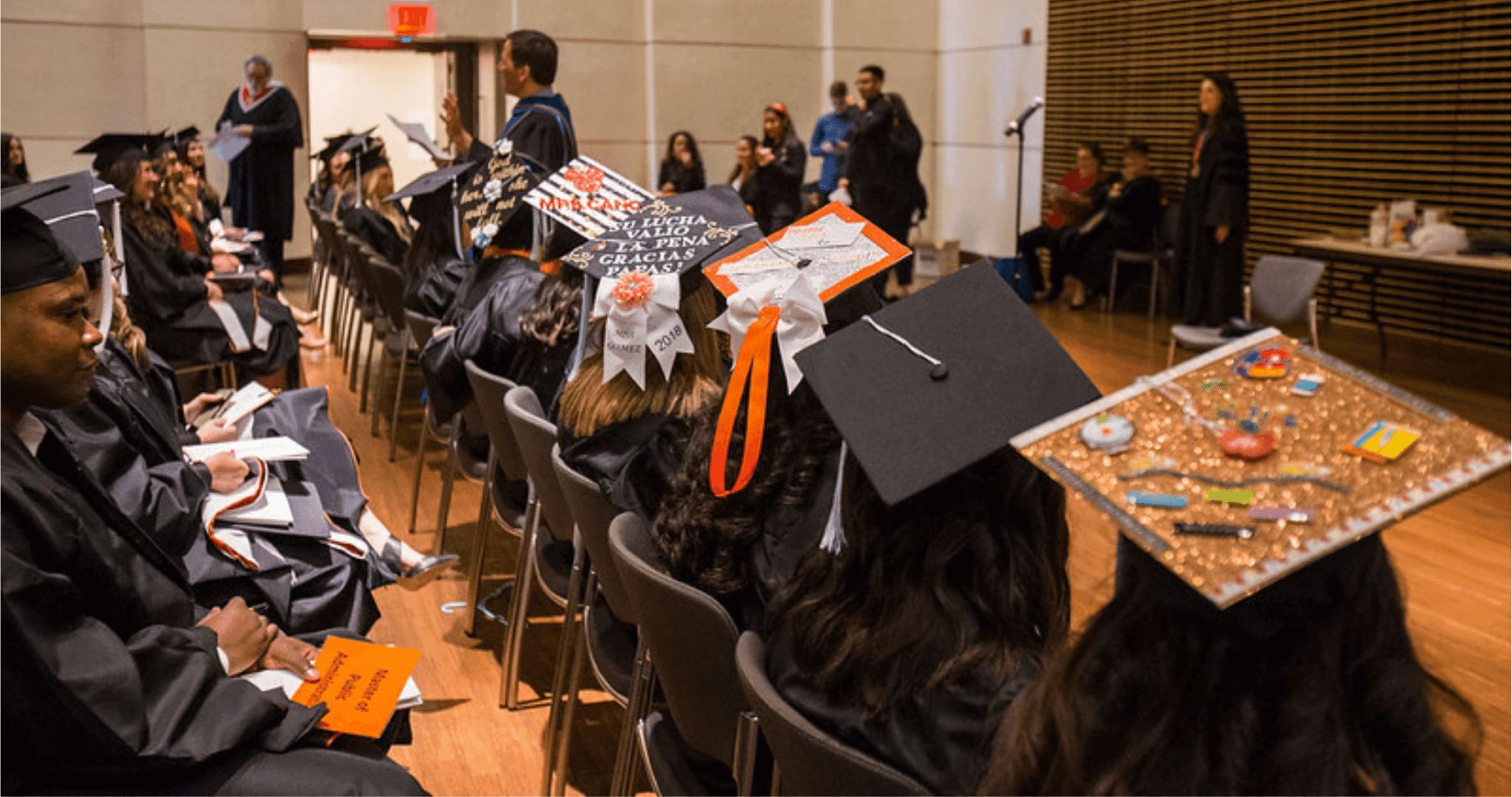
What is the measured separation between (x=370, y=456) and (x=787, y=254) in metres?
3.99

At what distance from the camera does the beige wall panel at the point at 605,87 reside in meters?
12.9

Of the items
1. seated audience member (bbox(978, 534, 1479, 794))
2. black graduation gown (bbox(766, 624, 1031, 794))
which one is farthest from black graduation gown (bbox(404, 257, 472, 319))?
seated audience member (bbox(978, 534, 1479, 794))

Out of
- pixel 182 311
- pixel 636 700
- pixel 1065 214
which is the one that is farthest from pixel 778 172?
pixel 636 700

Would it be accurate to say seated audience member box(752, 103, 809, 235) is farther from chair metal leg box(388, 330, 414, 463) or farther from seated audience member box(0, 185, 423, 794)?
seated audience member box(0, 185, 423, 794)

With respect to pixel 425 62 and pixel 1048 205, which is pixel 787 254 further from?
pixel 425 62

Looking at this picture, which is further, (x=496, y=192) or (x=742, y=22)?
(x=742, y=22)

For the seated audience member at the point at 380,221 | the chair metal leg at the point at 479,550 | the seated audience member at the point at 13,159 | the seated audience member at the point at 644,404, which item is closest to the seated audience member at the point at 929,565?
the seated audience member at the point at 644,404

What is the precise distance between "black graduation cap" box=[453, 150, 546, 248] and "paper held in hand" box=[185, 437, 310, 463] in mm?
1729

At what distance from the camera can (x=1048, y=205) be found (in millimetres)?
12180

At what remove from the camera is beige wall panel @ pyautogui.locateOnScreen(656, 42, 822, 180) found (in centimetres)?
1305

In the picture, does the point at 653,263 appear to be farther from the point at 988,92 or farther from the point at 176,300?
the point at 988,92

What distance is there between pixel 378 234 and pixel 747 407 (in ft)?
19.6

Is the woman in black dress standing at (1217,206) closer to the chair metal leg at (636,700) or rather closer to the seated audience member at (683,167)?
the seated audience member at (683,167)

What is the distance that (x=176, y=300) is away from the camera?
555 cm
